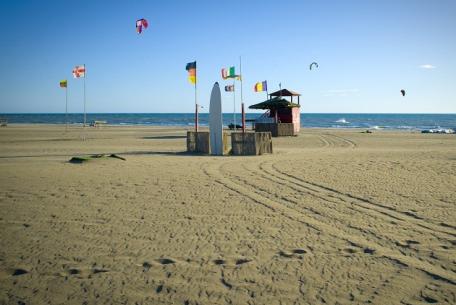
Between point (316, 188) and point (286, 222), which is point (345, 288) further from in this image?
point (316, 188)

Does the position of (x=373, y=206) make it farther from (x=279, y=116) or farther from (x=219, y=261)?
(x=279, y=116)

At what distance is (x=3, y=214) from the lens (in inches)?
201

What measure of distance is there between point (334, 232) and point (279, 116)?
2170 cm

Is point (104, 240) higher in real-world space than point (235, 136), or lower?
lower

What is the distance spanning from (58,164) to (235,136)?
5.96 metres

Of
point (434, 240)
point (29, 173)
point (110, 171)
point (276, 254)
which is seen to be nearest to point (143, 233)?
point (276, 254)

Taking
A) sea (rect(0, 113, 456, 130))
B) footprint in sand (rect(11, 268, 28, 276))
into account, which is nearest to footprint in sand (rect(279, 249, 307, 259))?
footprint in sand (rect(11, 268, 28, 276))

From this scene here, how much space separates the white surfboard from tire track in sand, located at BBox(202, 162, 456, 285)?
517 centimetres

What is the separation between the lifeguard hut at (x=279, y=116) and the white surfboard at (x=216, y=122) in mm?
11150

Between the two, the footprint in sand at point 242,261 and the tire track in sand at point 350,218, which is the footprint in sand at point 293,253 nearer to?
the footprint in sand at point 242,261

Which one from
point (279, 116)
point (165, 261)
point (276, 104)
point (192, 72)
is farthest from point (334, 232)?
point (279, 116)

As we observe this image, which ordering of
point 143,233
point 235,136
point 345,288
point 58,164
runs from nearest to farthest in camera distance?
1. point 345,288
2. point 143,233
3. point 58,164
4. point 235,136

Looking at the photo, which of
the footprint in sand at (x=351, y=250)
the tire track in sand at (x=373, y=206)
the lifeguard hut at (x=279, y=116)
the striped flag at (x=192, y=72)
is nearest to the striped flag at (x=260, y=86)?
the lifeguard hut at (x=279, y=116)

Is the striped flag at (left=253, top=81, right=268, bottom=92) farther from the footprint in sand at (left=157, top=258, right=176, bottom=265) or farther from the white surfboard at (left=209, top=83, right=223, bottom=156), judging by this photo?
the footprint in sand at (left=157, top=258, right=176, bottom=265)
